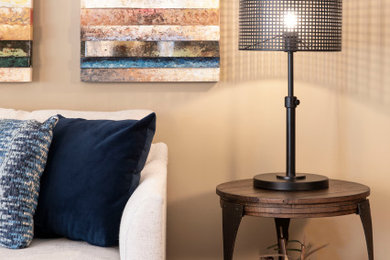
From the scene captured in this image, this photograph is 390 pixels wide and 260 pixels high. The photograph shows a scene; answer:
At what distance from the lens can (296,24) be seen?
6.81 feet

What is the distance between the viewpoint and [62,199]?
1783mm

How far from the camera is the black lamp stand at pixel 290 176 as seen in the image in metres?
2.07

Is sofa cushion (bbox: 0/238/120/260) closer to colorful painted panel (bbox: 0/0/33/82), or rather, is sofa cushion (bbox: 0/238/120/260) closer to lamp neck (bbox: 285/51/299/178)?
lamp neck (bbox: 285/51/299/178)

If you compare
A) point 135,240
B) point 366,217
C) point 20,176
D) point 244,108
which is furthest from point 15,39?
point 366,217

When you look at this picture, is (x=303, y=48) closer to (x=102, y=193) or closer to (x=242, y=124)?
(x=242, y=124)

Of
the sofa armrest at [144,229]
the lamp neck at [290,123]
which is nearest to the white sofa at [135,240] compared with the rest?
the sofa armrest at [144,229]

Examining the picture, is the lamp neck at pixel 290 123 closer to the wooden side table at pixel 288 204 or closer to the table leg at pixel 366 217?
the wooden side table at pixel 288 204

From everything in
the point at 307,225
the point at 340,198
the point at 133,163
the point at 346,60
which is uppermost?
the point at 346,60

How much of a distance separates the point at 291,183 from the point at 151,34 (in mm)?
871

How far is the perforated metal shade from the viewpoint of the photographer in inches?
81.4

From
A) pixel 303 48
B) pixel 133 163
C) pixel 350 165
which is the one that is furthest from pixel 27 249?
pixel 350 165

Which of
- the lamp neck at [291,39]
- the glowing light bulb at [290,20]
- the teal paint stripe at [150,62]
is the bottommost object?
the teal paint stripe at [150,62]

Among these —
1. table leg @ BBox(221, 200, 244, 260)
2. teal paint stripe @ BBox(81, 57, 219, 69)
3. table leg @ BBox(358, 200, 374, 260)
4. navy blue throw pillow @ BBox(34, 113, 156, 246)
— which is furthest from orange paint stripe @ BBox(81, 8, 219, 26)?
table leg @ BBox(358, 200, 374, 260)

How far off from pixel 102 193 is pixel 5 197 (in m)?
0.29
